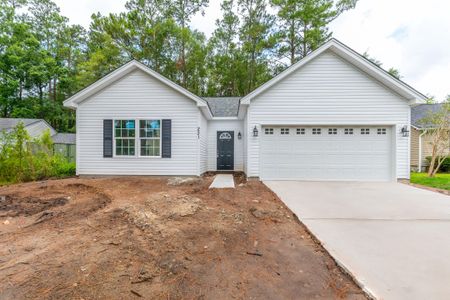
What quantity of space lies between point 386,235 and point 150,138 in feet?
26.9

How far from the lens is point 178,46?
66.9 ft

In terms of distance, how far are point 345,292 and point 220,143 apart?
9.79 meters

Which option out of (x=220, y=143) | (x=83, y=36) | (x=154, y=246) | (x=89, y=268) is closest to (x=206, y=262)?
(x=154, y=246)

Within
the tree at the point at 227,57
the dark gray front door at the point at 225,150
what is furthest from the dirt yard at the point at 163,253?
the tree at the point at 227,57

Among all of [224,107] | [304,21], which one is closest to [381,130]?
[224,107]

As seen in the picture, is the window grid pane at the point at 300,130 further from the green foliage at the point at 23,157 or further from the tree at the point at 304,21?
the tree at the point at 304,21

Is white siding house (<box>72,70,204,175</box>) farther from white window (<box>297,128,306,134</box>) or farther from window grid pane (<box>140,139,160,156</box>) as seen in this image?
white window (<box>297,128,306,134</box>)

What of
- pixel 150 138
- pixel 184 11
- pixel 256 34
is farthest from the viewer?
pixel 184 11

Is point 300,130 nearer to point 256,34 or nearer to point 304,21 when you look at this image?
point 256,34

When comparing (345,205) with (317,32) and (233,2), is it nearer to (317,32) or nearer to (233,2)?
(317,32)

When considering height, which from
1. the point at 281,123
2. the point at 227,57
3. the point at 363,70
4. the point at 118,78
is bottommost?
the point at 281,123

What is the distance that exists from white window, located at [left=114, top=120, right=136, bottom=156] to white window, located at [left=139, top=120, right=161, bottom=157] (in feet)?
1.05

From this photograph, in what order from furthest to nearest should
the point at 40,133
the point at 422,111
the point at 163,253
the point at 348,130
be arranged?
the point at 40,133
the point at 422,111
the point at 348,130
the point at 163,253

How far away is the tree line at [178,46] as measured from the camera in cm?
1906
